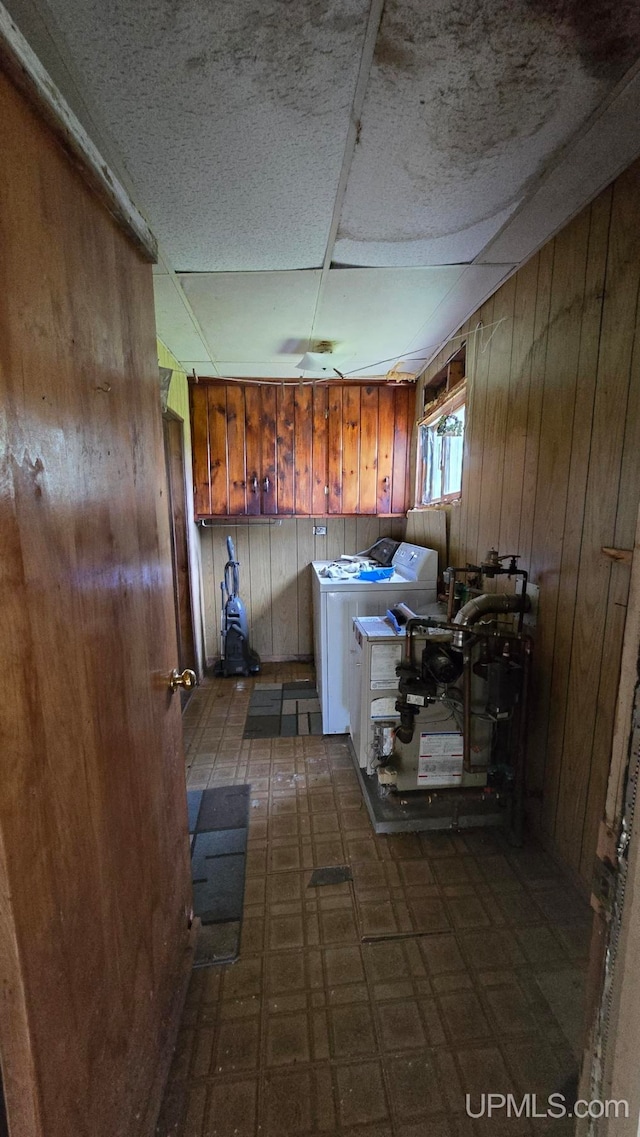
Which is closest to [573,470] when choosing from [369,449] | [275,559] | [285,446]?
[369,449]

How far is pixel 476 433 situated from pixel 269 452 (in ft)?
5.62

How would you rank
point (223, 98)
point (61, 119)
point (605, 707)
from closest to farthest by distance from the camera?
point (61, 119)
point (223, 98)
point (605, 707)

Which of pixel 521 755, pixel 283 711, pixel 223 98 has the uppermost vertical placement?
pixel 223 98

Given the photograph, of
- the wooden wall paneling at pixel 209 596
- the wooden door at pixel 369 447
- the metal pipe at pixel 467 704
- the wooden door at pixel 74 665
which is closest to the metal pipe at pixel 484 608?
the metal pipe at pixel 467 704

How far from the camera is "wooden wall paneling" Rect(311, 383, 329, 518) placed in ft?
10.7

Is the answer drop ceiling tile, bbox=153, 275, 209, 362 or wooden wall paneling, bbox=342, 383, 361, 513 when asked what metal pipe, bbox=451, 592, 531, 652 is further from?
wooden wall paneling, bbox=342, 383, 361, 513

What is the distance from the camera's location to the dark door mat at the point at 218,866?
133 cm

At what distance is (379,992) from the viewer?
1.18 meters

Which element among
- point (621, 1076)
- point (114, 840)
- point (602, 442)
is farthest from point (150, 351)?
point (621, 1076)

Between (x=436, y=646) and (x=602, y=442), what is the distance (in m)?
0.87

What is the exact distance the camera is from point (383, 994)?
1.17 meters

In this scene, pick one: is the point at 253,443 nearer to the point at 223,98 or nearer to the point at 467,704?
the point at 223,98

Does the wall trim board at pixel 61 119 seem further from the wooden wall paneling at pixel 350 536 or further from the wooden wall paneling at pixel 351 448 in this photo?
the wooden wall paneling at pixel 350 536

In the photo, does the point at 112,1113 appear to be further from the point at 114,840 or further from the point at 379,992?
the point at 379,992
